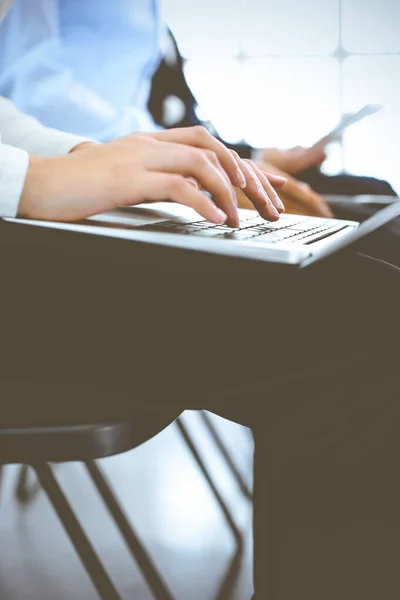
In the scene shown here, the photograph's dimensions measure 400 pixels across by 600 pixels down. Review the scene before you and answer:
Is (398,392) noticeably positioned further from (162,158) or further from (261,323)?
(162,158)

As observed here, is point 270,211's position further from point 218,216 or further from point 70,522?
point 70,522

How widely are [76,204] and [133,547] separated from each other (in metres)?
0.38

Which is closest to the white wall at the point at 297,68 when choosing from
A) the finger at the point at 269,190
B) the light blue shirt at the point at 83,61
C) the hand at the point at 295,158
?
the light blue shirt at the point at 83,61

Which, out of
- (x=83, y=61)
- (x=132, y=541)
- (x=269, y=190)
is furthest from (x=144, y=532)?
(x=83, y=61)

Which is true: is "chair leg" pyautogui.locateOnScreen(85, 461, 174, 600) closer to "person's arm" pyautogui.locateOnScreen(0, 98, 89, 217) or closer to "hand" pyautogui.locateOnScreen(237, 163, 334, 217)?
"person's arm" pyautogui.locateOnScreen(0, 98, 89, 217)

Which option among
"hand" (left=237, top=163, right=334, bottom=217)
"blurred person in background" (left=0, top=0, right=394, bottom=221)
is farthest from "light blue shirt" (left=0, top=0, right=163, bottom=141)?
"hand" (left=237, top=163, right=334, bottom=217)

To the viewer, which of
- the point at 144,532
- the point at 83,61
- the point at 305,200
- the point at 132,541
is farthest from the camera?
the point at 83,61

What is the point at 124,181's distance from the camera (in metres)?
0.51

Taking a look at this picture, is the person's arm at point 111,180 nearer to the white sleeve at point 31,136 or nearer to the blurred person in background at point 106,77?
the white sleeve at point 31,136

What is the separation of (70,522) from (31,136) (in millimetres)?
507

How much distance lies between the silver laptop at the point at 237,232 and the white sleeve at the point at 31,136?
175mm

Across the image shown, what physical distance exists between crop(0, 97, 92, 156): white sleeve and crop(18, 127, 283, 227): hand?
282 millimetres

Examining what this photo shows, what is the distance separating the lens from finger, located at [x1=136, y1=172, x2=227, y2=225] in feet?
1.62

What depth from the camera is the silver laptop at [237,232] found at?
1.25ft
